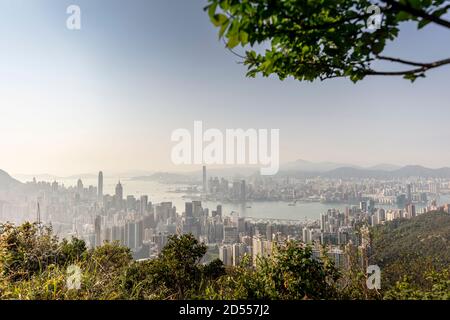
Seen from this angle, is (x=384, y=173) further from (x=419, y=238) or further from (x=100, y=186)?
(x=100, y=186)

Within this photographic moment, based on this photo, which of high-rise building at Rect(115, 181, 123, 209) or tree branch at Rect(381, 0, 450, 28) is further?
high-rise building at Rect(115, 181, 123, 209)

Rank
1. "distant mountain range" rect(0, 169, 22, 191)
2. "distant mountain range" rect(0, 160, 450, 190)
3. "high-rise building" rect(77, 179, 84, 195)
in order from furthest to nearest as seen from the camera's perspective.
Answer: "high-rise building" rect(77, 179, 84, 195) < "distant mountain range" rect(0, 169, 22, 191) < "distant mountain range" rect(0, 160, 450, 190)

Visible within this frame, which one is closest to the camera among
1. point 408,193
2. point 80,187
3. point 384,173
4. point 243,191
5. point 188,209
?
point 243,191

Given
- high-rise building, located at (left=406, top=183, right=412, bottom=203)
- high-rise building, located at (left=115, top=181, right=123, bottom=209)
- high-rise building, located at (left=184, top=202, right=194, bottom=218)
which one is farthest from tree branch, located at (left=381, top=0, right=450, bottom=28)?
high-rise building, located at (left=406, top=183, right=412, bottom=203)

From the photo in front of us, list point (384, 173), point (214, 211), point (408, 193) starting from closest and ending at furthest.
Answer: point (214, 211) < point (384, 173) < point (408, 193)

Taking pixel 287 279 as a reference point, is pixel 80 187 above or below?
below

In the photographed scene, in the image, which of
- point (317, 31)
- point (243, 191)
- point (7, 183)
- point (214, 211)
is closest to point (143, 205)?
point (214, 211)

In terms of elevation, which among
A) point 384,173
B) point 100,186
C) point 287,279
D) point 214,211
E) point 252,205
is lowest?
point 214,211

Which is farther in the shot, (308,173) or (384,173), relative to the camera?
(384,173)

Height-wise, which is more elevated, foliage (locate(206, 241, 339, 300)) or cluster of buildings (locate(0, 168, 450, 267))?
foliage (locate(206, 241, 339, 300))

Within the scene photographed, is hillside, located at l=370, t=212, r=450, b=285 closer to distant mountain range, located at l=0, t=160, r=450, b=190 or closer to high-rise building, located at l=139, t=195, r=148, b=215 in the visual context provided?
distant mountain range, located at l=0, t=160, r=450, b=190

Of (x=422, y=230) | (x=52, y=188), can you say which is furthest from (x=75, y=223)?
(x=422, y=230)

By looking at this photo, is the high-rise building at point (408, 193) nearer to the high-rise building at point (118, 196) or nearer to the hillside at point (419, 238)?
the hillside at point (419, 238)
